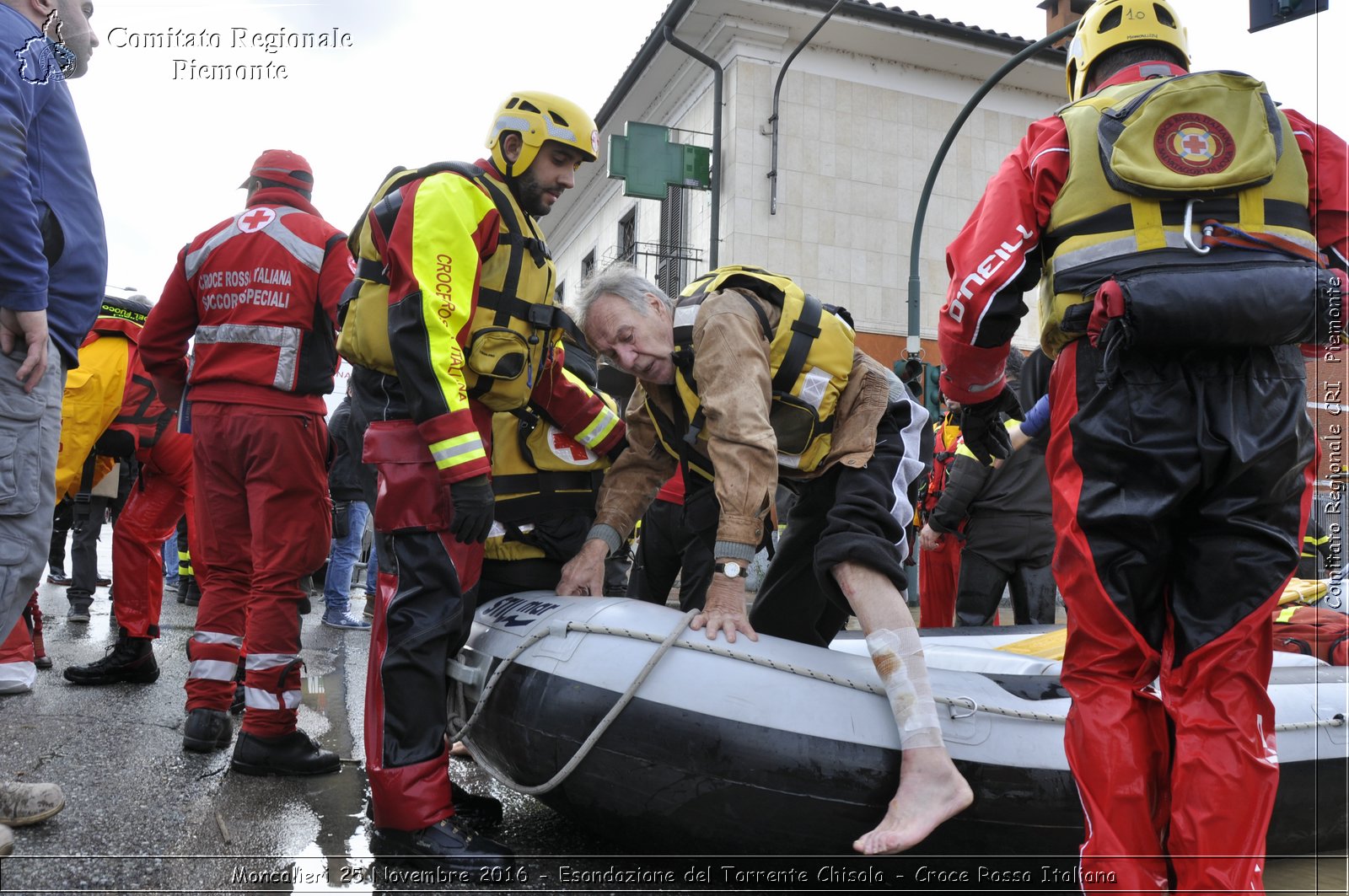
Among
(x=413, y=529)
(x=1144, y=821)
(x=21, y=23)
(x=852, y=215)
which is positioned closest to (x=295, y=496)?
(x=413, y=529)

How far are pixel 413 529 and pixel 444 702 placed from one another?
0.50 m

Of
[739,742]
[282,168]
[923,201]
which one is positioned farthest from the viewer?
[923,201]

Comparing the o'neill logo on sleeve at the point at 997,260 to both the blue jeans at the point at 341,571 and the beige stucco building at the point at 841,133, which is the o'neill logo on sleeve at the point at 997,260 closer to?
the blue jeans at the point at 341,571

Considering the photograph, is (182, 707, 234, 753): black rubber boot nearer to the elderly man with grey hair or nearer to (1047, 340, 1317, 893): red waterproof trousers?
the elderly man with grey hair

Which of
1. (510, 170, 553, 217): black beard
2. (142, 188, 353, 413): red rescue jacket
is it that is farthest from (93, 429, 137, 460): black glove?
(510, 170, 553, 217): black beard

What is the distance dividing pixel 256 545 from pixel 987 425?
2.51 m

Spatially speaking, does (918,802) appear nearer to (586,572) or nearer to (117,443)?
(586,572)

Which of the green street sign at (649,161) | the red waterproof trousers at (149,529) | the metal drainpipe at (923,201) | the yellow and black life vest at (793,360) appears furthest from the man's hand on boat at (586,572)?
the green street sign at (649,161)

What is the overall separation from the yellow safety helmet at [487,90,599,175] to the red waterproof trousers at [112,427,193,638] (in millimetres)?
2427

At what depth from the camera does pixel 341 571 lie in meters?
7.87

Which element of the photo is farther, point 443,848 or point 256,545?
point 256,545

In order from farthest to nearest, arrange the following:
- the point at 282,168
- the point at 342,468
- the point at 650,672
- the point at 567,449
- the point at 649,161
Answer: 1. the point at 649,161
2. the point at 342,468
3. the point at 282,168
4. the point at 567,449
5. the point at 650,672

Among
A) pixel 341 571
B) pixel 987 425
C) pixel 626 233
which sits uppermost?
pixel 626 233

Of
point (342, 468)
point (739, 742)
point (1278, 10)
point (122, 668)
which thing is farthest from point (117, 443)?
point (1278, 10)
